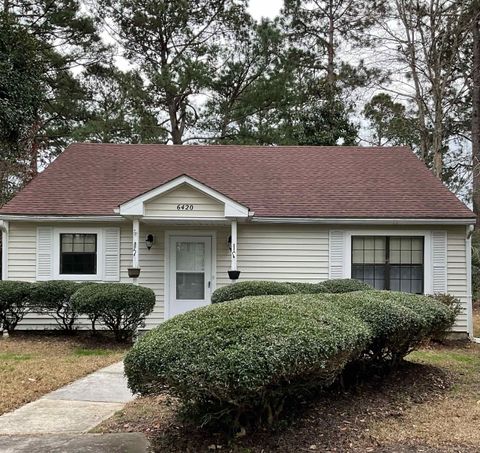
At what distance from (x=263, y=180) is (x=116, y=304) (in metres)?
5.29

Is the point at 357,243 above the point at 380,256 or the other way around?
above

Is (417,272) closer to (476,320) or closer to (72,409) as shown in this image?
(476,320)

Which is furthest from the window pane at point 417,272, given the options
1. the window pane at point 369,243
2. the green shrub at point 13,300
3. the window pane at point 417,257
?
the green shrub at point 13,300

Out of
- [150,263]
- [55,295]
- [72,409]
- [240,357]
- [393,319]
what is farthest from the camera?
[150,263]

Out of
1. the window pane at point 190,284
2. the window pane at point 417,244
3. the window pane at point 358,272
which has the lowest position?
the window pane at point 190,284

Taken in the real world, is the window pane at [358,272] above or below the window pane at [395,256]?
below

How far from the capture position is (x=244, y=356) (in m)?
3.75

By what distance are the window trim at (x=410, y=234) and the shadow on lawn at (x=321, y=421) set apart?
4898mm

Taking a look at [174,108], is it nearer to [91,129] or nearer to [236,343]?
[91,129]

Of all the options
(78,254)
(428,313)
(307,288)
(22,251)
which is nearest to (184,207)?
(78,254)

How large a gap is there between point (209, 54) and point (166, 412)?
19.9m

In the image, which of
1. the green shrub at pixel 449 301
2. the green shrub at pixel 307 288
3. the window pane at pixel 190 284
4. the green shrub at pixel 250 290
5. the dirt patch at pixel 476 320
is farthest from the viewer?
the dirt patch at pixel 476 320

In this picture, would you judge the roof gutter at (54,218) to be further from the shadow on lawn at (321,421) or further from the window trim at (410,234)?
the shadow on lawn at (321,421)

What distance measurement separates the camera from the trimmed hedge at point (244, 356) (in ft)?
12.2
